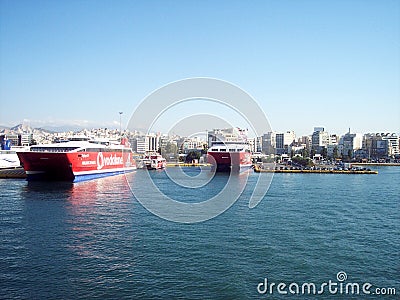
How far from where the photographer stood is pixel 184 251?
6.76m

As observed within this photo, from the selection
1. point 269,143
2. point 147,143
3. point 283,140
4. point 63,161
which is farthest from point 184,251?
point 283,140

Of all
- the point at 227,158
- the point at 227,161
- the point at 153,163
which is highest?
the point at 227,158

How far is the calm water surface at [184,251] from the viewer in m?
5.22

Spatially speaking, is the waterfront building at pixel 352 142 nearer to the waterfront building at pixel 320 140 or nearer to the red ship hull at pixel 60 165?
the waterfront building at pixel 320 140

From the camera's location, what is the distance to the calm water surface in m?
5.22

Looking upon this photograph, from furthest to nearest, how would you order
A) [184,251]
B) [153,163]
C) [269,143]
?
[269,143] → [153,163] → [184,251]

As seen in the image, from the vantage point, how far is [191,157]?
47625 mm

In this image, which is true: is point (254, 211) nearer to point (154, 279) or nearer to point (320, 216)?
point (320, 216)

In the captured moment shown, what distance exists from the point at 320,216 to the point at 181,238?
4.24 meters

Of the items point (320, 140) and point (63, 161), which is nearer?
point (63, 161)

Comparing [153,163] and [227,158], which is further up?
[227,158]

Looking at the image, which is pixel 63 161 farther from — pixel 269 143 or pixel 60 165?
pixel 269 143

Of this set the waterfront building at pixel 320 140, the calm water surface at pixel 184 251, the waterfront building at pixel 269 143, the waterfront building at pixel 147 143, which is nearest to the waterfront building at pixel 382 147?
the waterfront building at pixel 320 140

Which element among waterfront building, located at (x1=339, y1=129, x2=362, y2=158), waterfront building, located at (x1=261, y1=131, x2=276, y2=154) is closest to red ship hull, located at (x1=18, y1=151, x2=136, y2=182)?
waterfront building, located at (x1=339, y1=129, x2=362, y2=158)
